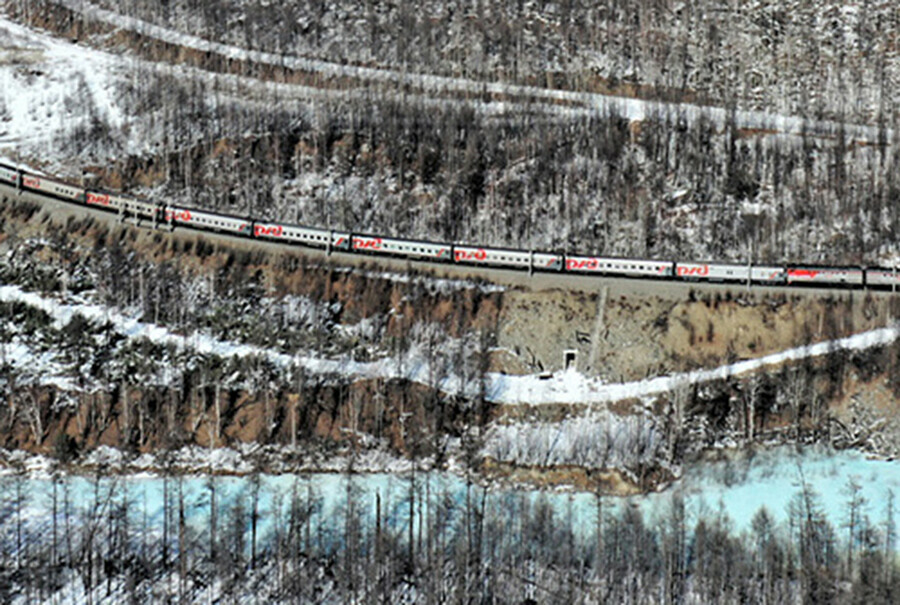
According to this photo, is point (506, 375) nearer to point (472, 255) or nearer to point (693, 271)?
point (472, 255)

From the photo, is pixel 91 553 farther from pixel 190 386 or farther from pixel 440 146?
pixel 440 146

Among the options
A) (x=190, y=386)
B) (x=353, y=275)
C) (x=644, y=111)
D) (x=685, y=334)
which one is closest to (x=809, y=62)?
(x=644, y=111)

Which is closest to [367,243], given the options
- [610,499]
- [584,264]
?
[584,264]

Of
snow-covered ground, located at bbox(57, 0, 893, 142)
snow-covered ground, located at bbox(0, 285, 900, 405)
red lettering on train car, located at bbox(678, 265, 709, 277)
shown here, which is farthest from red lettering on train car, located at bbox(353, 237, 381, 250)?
snow-covered ground, located at bbox(57, 0, 893, 142)

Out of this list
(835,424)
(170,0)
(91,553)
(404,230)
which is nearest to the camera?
(91,553)

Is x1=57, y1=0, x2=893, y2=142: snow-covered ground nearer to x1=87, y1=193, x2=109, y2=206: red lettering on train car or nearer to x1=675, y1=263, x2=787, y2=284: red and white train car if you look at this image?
x1=675, y1=263, x2=787, y2=284: red and white train car

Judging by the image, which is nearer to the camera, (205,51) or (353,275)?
(353,275)
